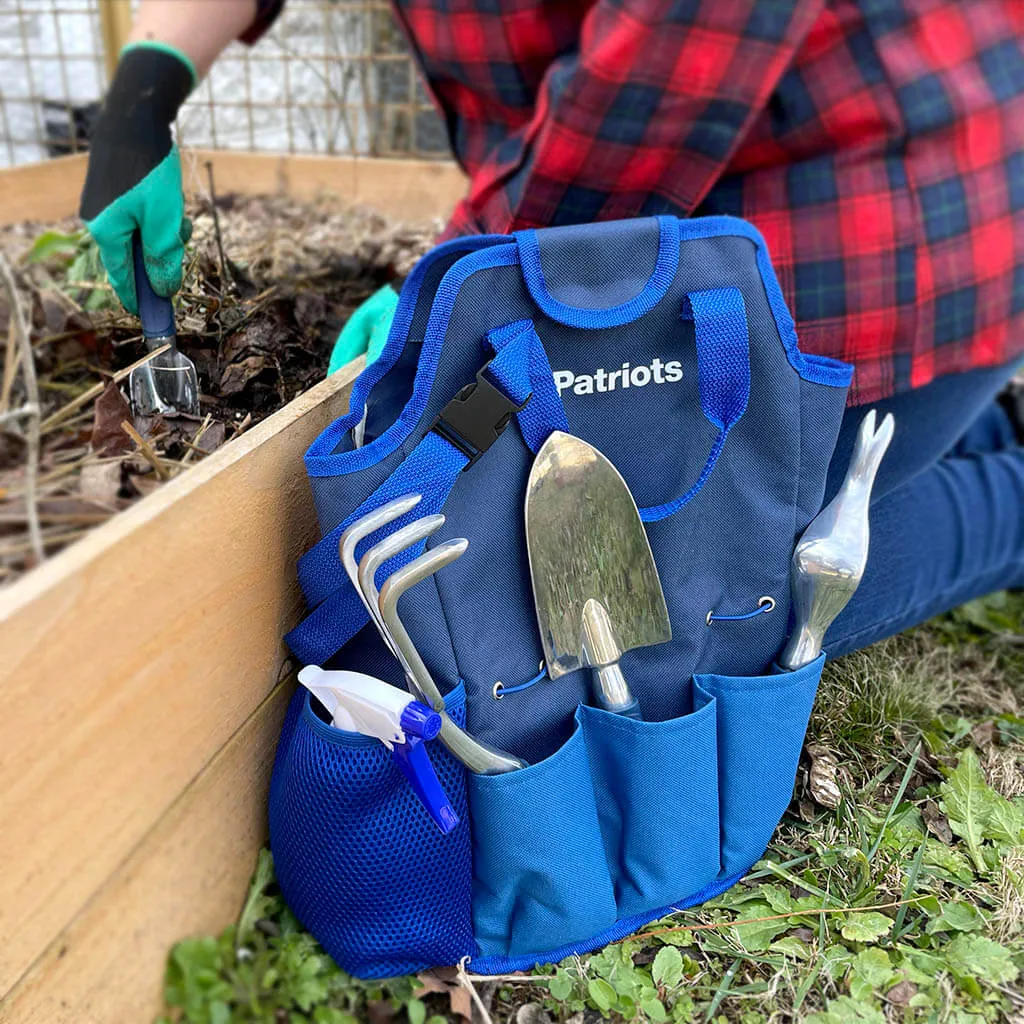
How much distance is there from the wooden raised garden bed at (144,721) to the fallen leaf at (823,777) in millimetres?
577

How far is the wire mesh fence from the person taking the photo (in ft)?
7.64

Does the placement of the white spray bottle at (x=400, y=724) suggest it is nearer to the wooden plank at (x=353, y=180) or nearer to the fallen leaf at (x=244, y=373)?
the fallen leaf at (x=244, y=373)

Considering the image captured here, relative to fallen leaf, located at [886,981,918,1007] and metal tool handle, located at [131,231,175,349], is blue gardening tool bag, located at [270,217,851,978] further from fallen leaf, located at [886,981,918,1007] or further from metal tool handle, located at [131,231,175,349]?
metal tool handle, located at [131,231,175,349]

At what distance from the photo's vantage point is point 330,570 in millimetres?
771

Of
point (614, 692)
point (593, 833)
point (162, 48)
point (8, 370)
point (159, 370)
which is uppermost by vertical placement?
point (162, 48)

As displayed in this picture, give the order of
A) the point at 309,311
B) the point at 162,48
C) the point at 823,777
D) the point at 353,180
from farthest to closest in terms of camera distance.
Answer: the point at 353,180 < the point at 309,311 < the point at 162,48 < the point at 823,777

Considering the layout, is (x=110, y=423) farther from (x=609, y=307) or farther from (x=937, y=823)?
(x=937, y=823)

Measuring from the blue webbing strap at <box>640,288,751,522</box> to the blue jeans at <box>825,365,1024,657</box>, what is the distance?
0.32 metres

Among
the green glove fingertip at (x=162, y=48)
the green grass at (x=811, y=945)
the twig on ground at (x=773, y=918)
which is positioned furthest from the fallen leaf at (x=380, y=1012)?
the green glove fingertip at (x=162, y=48)

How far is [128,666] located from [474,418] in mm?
324

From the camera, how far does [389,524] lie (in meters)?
0.73

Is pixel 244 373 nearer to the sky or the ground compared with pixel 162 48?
nearer to the ground

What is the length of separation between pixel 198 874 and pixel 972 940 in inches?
27.6

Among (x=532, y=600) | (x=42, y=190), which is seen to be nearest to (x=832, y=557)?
(x=532, y=600)
